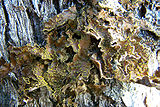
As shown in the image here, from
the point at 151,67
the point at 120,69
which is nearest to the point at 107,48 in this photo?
the point at 120,69

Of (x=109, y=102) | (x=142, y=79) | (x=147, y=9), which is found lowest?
(x=109, y=102)

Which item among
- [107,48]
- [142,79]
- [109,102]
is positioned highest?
[107,48]

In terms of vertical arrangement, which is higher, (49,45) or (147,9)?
(147,9)

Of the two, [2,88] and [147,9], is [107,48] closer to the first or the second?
[147,9]

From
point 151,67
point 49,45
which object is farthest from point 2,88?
point 151,67

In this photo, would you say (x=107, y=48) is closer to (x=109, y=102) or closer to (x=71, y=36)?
(x=71, y=36)

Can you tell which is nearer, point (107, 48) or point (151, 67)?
point (107, 48)
